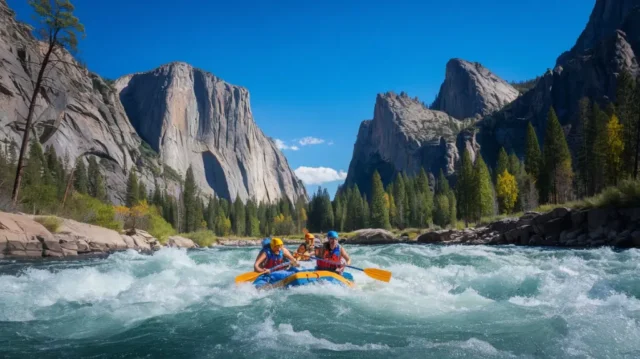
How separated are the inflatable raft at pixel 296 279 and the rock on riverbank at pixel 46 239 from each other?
13987 mm

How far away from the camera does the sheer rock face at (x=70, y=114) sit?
216 feet

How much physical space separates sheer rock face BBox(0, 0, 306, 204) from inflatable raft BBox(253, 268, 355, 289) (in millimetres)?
80468

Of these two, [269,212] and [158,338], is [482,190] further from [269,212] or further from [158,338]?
[269,212]

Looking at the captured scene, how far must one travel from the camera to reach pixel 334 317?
7.27 metres

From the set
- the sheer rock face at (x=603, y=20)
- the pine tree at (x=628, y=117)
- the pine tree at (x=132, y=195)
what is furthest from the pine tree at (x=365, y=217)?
the sheer rock face at (x=603, y=20)

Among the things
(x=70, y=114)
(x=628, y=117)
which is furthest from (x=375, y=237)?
(x=70, y=114)

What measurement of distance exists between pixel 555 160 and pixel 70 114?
9335 cm

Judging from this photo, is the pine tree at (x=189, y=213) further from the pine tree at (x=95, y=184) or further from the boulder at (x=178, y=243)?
the boulder at (x=178, y=243)

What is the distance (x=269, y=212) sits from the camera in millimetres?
105375

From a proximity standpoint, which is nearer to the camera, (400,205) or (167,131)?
(400,205)

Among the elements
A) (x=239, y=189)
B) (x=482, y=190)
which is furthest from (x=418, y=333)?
(x=239, y=189)

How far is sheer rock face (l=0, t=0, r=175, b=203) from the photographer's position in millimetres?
65688

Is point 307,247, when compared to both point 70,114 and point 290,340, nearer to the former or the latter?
point 290,340

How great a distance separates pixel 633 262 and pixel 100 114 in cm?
11299
